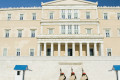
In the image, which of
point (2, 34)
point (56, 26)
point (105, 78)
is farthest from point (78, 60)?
point (2, 34)

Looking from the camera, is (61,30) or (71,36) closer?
(71,36)

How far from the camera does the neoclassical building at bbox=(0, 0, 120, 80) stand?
1281 inches

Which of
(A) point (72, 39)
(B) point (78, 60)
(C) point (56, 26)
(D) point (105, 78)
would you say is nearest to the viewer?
(D) point (105, 78)

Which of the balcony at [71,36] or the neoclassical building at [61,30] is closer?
the balcony at [71,36]

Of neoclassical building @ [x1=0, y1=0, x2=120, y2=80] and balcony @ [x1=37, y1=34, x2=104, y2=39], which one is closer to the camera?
balcony @ [x1=37, y1=34, x2=104, y2=39]

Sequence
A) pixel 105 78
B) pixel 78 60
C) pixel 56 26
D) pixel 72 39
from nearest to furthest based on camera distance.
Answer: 1. pixel 105 78
2. pixel 78 60
3. pixel 72 39
4. pixel 56 26

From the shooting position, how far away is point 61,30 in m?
34.7

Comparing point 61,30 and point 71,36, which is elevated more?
point 61,30

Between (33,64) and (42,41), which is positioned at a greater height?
(42,41)

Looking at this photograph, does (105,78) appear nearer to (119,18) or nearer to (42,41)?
(42,41)

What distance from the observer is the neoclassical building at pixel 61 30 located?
Answer: 32531 millimetres

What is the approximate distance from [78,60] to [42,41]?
12.7 m

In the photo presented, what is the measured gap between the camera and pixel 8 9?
36.9 meters

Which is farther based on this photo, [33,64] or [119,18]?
[119,18]
